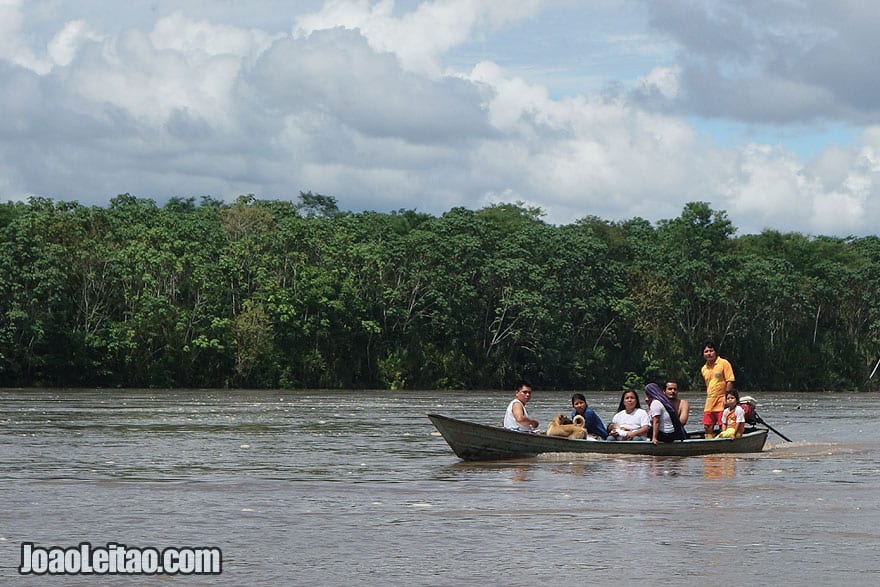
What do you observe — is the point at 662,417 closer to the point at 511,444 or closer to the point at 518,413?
the point at 518,413

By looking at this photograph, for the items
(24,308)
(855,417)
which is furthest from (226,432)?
(24,308)

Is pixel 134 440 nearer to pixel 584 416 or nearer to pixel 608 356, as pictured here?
pixel 584 416

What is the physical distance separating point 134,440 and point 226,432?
3847 millimetres

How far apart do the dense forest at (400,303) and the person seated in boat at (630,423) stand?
44.7 metres

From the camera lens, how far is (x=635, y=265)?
88.4 metres

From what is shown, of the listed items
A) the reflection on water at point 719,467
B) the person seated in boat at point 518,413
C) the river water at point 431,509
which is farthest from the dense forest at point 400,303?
the reflection on water at point 719,467

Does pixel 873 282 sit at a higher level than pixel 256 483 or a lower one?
higher

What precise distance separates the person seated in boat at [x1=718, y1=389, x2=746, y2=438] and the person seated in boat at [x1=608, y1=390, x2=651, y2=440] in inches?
67.5

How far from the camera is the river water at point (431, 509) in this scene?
40.0 feet

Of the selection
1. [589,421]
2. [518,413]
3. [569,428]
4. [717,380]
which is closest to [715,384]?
[717,380]

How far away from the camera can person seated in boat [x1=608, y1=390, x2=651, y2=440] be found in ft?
81.5

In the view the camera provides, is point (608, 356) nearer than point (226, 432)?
No

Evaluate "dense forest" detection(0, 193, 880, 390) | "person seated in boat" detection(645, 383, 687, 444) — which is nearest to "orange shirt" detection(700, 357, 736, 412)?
"person seated in boat" detection(645, 383, 687, 444)

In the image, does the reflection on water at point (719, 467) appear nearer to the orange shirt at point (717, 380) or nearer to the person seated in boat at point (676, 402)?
the person seated in boat at point (676, 402)
